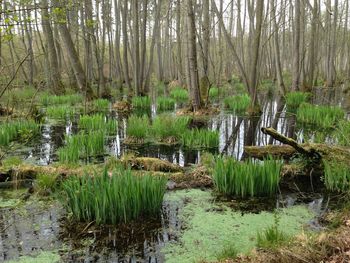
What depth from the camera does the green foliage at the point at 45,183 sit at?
3990mm

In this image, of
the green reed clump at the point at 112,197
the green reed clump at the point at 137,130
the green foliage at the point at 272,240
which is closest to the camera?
the green foliage at the point at 272,240

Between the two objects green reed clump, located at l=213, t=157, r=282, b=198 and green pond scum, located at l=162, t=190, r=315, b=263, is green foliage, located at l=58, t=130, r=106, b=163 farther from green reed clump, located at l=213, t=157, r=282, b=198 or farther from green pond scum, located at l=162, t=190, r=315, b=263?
green reed clump, located at l=213, t=157, r=282, b=198

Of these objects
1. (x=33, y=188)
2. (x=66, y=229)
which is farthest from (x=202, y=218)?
(x=33, y=188)

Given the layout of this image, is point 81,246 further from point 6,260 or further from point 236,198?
point 236,198

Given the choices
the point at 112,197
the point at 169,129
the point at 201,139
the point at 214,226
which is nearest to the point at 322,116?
the point at 201,139

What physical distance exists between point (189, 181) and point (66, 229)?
1.67 m

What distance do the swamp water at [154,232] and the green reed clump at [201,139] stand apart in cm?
243

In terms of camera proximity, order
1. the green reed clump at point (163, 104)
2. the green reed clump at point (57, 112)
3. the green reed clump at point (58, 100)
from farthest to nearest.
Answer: the green reed clump at point (58, 100) → the green reed clump at point (163, 104) → the green reed clump at point (57, 112)

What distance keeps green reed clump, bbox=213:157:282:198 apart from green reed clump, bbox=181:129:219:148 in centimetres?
233

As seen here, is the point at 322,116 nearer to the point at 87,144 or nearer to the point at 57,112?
the point at 87,144

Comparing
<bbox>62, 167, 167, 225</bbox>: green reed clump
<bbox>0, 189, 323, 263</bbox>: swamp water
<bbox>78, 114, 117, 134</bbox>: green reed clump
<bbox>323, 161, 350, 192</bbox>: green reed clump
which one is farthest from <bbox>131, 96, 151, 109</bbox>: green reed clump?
<bbox>62, 167, 167, 225</bbox>: green reed clump

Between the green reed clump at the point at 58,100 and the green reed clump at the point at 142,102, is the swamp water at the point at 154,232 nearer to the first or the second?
the green reed clump at the point at 142,102

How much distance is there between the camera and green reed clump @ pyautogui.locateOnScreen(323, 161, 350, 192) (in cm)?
378

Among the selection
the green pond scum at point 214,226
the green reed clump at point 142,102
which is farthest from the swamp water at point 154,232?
the green reed clump at point 142,102
